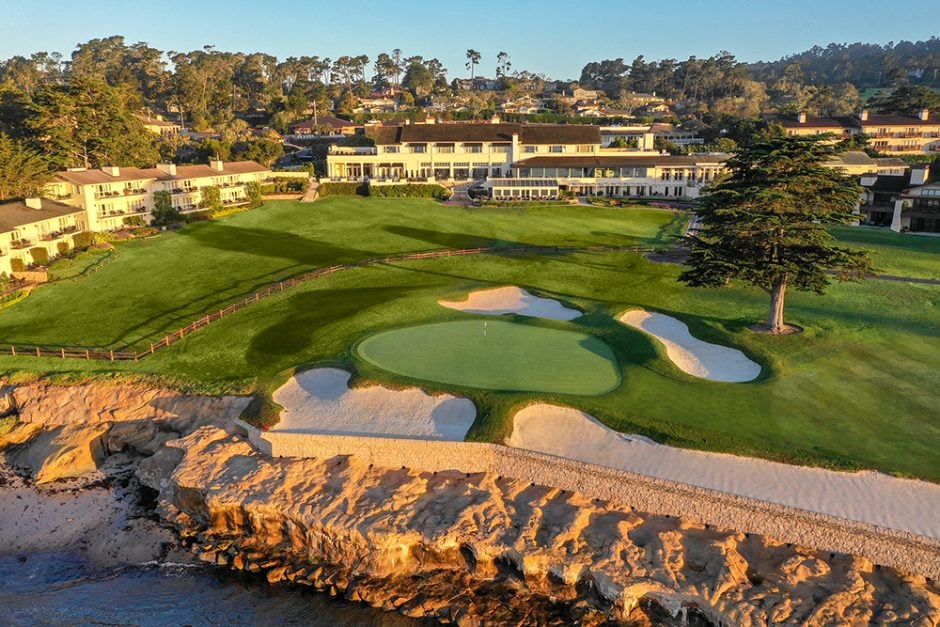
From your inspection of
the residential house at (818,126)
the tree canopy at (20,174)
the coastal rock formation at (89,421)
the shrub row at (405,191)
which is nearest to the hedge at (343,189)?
the shrub row at (405,191)

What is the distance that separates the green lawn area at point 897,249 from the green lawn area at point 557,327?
6.91m

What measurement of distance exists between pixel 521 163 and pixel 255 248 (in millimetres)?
45677

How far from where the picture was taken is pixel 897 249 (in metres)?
66.9

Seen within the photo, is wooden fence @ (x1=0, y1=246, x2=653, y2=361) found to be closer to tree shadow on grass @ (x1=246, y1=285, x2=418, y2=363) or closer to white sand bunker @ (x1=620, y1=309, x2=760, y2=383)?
tree shadow on grass @ (x1=246, y1=285, x2=418, y2=363)

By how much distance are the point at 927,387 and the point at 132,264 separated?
63.5m

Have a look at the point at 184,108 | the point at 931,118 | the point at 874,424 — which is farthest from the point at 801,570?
the point at 184,108

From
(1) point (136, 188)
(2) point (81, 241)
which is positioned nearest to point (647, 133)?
(1) point (136, 188)

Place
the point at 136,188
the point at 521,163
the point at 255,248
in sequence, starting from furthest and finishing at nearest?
the point at 521,163
the point at 136,188
the point at 255,248

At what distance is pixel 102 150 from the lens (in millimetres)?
92500

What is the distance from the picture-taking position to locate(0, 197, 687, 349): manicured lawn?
159 feet

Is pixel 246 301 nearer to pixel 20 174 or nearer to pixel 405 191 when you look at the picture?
pixel 20 174

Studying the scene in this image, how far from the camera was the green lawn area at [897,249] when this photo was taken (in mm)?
58688

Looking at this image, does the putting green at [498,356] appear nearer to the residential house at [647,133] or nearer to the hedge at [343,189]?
the hedge at [343,189]

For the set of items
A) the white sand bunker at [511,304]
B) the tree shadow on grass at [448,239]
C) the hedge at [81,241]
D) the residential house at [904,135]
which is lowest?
the white sand bunker at [511,304]
